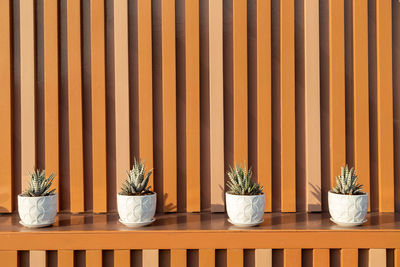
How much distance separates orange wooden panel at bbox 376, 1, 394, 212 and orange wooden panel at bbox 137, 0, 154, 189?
2.20ft

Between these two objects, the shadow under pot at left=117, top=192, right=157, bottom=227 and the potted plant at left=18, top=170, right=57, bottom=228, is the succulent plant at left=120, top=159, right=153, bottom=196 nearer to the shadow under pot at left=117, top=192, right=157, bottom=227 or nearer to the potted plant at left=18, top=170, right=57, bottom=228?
the shadow under pot at left=117, top=192, right=157, bottom=227

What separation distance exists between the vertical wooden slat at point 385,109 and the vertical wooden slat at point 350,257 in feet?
0.84

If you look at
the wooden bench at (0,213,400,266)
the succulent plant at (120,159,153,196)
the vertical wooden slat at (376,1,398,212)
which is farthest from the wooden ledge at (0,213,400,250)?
the vertical wooden slat at (376,1,398,212)

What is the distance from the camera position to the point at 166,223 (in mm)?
930

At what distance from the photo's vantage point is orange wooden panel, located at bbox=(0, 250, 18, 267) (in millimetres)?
849

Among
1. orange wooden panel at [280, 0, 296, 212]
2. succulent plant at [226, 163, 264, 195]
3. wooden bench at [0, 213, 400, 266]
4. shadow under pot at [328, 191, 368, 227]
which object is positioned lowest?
wooden bench at [0, 213, 400, 266]

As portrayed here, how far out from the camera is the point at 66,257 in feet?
2.79

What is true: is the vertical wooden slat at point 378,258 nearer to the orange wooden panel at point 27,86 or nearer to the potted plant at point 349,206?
the potted plant at point 349,206

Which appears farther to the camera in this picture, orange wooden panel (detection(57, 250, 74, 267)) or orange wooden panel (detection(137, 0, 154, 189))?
orange wooden panel (detection(137, 0, 154, 189))

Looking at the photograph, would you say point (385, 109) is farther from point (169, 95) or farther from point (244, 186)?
point (169, 95)

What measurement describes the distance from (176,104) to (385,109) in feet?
2.01

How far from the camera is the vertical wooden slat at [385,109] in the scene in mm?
1037

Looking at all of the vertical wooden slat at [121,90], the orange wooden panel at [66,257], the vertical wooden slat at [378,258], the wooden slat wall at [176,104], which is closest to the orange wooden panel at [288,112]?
the wooden slat wall at [176,104]

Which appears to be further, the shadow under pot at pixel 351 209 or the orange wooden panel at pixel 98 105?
the orange wooden panel at pixel 98 105
